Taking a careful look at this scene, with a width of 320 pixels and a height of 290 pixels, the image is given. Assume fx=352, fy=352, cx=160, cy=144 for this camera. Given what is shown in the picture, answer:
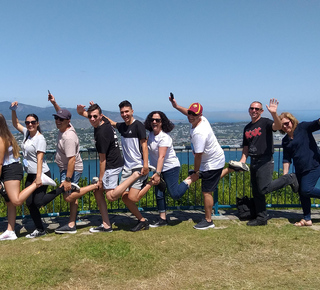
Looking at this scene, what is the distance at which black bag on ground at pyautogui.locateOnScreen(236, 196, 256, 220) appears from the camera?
253 inches

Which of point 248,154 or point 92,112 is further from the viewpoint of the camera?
point 248,154

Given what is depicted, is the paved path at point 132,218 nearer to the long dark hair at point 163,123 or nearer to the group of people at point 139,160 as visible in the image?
the group of people at point 139,160

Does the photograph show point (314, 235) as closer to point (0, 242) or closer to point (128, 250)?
point (128, 250)

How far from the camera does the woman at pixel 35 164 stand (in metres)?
5.29

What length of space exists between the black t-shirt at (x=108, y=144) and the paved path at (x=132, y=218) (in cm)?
129

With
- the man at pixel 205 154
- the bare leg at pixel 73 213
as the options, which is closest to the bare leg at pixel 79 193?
the bare leg at pixel 73 213

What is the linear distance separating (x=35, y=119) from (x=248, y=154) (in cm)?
355

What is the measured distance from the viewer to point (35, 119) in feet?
17.5

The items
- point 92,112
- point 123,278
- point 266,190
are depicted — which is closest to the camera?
point 123,278

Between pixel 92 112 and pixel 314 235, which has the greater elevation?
pixel 92 112

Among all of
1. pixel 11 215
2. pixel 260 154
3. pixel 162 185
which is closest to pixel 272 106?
pixel 260 154

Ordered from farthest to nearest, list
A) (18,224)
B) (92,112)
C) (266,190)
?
(18,224) < (266,190) < (92,112)

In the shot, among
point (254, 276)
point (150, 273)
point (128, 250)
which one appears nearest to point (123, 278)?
point (150, 273)

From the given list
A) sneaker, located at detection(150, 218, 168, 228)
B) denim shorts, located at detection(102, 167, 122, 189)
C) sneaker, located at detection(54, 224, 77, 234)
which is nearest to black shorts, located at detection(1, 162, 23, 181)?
sneaker, located at detection(54, 224, 77, 234)
